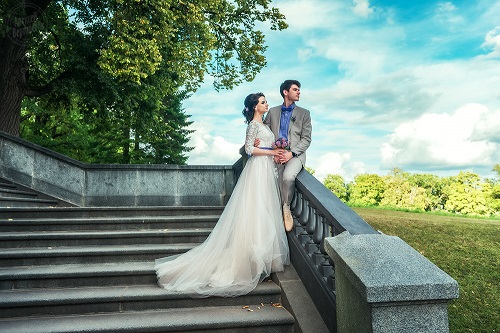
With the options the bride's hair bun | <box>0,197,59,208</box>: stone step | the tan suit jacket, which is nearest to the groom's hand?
the tan suit jacket

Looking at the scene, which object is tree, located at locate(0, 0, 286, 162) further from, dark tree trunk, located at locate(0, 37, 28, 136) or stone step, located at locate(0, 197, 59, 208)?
stone step, located at locate(0, 197, 59, 208)

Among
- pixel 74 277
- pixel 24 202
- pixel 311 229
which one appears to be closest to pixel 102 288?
pixel 74 277

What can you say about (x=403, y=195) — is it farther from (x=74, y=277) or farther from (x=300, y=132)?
(x=74, y=277)

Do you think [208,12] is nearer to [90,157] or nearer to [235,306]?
[90,157]

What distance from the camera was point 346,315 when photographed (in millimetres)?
3049

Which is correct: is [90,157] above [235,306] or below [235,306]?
above

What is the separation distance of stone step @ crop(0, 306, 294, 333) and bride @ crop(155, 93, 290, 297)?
30 cm

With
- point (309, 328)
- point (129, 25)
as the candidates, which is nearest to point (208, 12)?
point (129, 25)

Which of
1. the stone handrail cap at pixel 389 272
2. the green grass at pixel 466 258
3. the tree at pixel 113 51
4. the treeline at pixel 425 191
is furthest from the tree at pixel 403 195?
the stone handrail cap at pixel 389 272

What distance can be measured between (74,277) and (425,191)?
61902 mm

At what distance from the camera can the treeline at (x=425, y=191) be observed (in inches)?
1941

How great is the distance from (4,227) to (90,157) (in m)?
21.3

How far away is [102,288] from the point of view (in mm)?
4559

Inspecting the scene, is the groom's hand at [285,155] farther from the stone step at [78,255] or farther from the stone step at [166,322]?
the stone step at [78,255]
